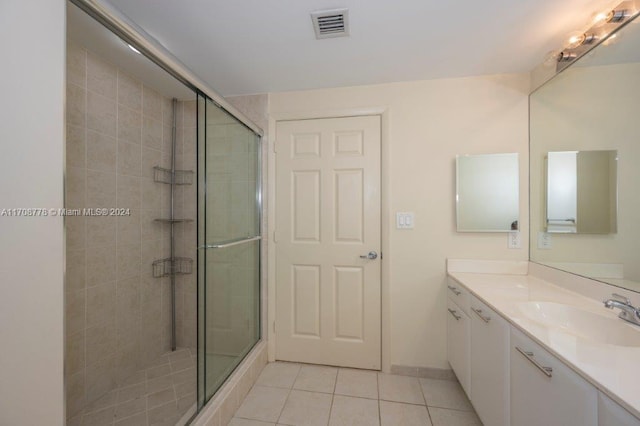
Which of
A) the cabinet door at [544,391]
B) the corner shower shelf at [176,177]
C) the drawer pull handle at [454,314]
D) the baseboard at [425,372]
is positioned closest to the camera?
the cabinet door at [544,391]

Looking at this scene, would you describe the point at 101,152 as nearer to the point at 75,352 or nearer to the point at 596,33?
the point at 75,352

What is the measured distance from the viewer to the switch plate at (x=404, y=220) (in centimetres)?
209

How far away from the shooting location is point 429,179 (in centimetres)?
207

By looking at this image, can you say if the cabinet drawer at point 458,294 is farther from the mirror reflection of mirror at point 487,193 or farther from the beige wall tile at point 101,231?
the beige wall tile at point 101,231

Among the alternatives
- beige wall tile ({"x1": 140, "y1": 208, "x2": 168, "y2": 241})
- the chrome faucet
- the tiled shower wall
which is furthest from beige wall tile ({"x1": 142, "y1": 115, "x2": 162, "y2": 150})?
the chrome faucet

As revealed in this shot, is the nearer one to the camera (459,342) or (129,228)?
(459,342)

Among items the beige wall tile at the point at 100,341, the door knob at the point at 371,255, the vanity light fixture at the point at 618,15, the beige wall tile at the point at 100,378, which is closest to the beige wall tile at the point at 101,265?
the beige wall tile at the point at 100,341

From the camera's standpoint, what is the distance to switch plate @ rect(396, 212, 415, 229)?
209cm

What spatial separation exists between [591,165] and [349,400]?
2.10m

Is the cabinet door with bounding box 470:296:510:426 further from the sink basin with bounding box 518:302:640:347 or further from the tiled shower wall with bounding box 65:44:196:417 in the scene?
the tiled shower wall with bounding box 65:44:196:417

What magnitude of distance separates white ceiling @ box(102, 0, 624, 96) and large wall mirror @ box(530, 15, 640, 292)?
0.28 m

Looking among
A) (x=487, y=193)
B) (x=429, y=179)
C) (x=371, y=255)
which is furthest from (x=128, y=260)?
(x=487, y=193)

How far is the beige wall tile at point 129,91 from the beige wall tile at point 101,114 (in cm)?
11

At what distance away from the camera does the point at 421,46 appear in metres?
1.65
